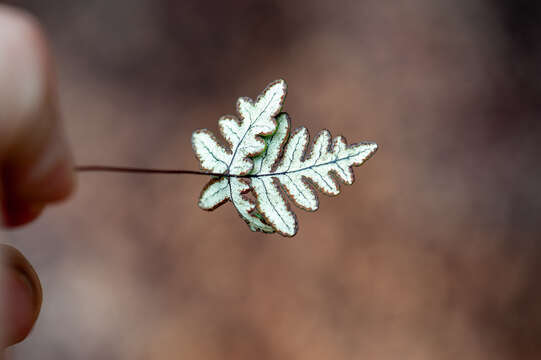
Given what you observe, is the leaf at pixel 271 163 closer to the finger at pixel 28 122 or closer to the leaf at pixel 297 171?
the leaf at pixel 297 171

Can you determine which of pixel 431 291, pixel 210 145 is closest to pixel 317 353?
pixel 431 291

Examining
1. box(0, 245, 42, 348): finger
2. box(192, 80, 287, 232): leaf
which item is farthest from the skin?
box(192, 80, 287, 232): leaf

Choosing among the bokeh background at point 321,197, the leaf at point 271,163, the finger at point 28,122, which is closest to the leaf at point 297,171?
the leaf at point 271,163

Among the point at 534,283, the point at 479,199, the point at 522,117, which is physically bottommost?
the point at 534,283

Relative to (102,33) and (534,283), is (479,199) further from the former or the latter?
(102,33)

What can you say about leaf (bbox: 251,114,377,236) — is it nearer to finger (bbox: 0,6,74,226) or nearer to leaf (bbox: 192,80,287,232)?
leaf (bbox: 192,80,287,232)

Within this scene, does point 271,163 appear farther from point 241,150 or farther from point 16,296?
point 16,296
